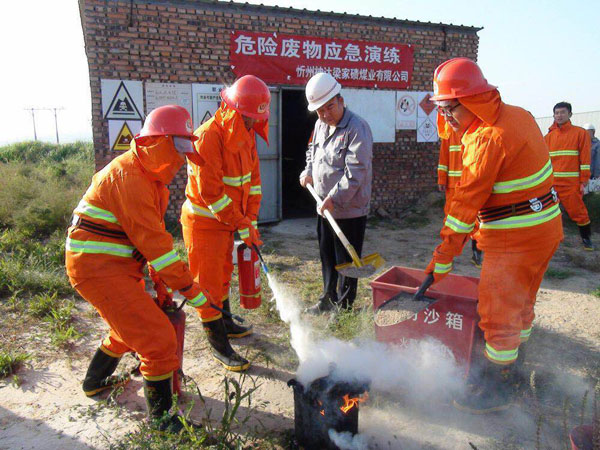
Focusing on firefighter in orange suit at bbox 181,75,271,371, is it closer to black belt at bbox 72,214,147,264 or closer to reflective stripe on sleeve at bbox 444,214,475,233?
black belt at bbox 72,214,147,264

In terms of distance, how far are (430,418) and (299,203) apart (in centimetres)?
826

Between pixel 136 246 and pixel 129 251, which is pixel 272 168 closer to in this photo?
pixel 129 251

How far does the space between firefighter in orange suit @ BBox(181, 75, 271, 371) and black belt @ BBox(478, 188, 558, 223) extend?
1.83 metres

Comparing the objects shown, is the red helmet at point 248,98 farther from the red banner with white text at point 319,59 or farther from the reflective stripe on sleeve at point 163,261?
the red banner with white text at point 319,59

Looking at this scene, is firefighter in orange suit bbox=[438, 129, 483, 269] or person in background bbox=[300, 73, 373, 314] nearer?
person in background bbox=[300, 73, 373, 314]

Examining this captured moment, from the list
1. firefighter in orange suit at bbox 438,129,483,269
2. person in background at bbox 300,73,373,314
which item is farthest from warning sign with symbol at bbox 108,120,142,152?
firefighter in orange suit at bbox 438,129,483,269

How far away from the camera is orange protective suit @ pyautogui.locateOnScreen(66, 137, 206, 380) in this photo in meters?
2.62

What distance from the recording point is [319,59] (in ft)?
29.2

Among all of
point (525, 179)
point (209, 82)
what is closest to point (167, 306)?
point (525, 179)

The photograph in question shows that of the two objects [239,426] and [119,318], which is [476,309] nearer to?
[239,426]

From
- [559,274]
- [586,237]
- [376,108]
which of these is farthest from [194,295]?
[376,108]

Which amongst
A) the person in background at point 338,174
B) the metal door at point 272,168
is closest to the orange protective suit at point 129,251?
the person in background at point 338,174

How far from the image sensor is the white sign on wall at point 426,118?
9938mm

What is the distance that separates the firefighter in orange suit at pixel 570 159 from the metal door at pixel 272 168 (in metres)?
4.90
